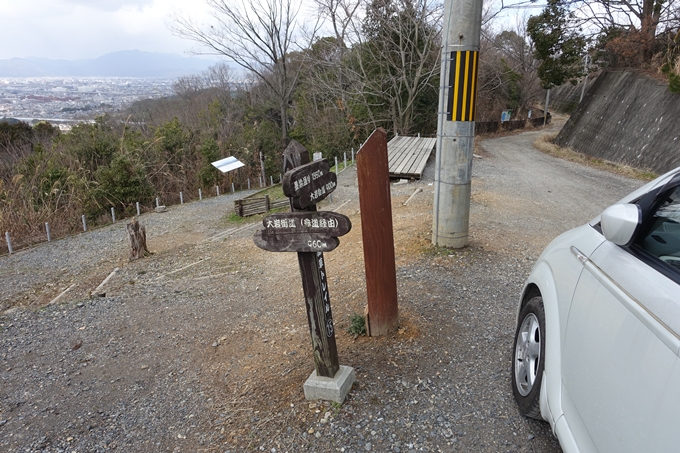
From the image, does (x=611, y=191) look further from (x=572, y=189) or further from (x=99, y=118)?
(x=99, y=118)

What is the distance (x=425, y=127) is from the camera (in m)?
21.5

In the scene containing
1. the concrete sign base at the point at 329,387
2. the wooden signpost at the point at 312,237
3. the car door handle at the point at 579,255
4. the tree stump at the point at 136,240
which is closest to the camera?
the car door handle at the point at 579,255

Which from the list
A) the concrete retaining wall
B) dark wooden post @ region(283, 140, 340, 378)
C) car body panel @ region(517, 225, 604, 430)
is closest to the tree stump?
dark wooden post @ region(283, 140, 340, 378)

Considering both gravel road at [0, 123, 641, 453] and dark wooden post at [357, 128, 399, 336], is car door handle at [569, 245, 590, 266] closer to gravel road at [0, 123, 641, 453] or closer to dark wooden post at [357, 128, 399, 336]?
gravel road at [0, 123, 641, 453]

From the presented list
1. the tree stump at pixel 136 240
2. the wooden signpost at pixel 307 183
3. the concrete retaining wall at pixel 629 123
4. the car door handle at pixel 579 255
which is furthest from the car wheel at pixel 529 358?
the concrete retaining wall at pixel 629 123

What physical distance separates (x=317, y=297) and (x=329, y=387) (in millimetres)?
646

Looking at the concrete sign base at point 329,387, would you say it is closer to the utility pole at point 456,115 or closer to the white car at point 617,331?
the white car at point 617,331

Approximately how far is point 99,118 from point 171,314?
74.7 feet

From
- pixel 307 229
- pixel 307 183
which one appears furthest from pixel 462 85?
pixel 307 229

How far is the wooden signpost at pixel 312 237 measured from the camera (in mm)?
2703

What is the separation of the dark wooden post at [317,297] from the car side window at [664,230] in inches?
69.4

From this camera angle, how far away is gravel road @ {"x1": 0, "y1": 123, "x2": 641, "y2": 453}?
2842mm

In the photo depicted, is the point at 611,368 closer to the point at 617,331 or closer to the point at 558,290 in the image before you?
the point at 617,331

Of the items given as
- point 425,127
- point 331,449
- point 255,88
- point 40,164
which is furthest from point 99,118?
point 331,449
